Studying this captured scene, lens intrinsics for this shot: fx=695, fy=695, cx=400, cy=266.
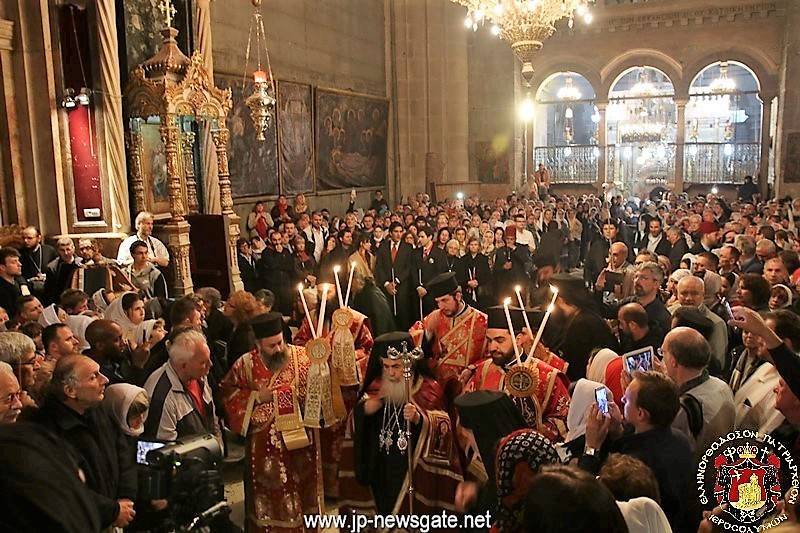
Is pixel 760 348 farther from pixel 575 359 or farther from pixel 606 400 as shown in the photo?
pixel 575 359

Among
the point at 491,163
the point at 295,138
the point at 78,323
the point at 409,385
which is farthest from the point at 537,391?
the point at 491,163

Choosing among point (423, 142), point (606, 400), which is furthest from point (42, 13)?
point (423, 142)

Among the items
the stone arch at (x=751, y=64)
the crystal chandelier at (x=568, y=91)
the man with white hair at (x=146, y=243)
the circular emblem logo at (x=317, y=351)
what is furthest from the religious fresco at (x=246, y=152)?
the crystal chandelier at (x=568, y=91)

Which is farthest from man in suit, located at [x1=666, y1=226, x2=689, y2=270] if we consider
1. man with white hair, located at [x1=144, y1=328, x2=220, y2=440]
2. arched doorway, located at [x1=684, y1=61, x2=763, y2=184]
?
arched doorway, located at [x1=684, y1=61, x2=763, y2=184]

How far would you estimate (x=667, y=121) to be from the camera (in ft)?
92.9

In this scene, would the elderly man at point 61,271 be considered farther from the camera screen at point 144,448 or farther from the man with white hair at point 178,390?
the camera screen at point 144,448

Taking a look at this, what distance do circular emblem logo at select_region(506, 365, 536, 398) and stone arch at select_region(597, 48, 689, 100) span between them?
21401mm

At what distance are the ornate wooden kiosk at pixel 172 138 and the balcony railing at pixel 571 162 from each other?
57.0 feet

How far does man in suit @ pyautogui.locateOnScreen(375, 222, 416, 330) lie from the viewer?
32.8 ft

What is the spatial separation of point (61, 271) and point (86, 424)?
5109mm

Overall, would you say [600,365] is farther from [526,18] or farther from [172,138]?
[172,138]

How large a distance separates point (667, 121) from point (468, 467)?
Result: 27.3 m

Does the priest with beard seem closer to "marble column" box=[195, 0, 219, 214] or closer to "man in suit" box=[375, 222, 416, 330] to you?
"man in suit" box=[375, 222, 416, 330]

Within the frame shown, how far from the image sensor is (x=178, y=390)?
4.03m
